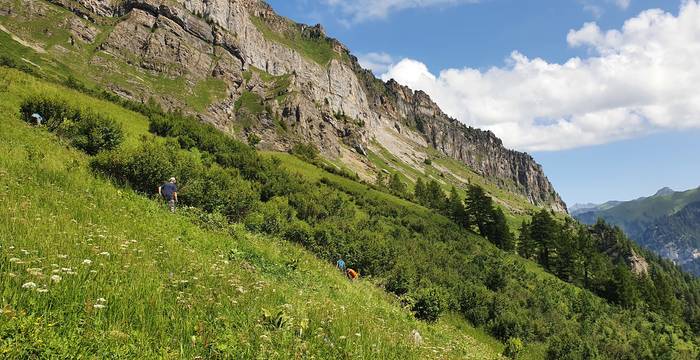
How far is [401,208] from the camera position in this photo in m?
74.5

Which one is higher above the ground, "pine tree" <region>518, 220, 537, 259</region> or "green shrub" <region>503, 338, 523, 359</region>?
"pine tree" <region>518, 220, 537, 259</region>

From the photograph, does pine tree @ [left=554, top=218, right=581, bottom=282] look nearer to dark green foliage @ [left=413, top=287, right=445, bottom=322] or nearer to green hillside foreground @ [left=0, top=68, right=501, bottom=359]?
dark green foliage @ [left=413, top=287, right=445, bottom=322]

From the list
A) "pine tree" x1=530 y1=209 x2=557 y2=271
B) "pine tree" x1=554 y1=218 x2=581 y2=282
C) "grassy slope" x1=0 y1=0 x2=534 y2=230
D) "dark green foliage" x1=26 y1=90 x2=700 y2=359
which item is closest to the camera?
"dark green foliage" x1=26 y1=90 x2=700 y2=359

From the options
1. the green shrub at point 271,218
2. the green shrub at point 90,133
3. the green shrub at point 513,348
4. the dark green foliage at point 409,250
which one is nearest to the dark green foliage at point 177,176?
the dark green foliage at point 409,250

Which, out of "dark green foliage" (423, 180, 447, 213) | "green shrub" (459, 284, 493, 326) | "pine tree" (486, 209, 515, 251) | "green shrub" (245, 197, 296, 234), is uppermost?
"dark green foliage" (423, 180, 447, 213)

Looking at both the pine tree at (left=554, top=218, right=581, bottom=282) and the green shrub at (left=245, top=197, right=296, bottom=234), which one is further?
the pine tree at (left=554, top=218, right=581, bottom=282)

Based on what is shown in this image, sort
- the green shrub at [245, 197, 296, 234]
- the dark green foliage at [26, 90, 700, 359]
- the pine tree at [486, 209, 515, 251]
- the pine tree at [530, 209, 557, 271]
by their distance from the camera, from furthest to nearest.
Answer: the pine tree at [486, 209, 515, 251] < the pine tree at [530, 209, 557, 271] < the green shrub at [245, 197, 296, 234] < the dark green foliage at [26, 90, 700, 359]

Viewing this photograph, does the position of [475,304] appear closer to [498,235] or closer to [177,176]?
[177,176]

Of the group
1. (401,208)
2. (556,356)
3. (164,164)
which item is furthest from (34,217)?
(401,208)

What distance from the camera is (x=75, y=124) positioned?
24.5 meters

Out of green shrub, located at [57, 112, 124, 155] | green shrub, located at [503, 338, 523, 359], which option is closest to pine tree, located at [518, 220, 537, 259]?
green shrub, located at [503, 338, 523, 359]

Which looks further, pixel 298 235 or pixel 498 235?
pixel 498 235

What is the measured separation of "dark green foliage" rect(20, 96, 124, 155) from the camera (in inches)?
936

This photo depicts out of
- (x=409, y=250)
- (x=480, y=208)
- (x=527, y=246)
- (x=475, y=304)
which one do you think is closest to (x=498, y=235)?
(x=480, y=208)
